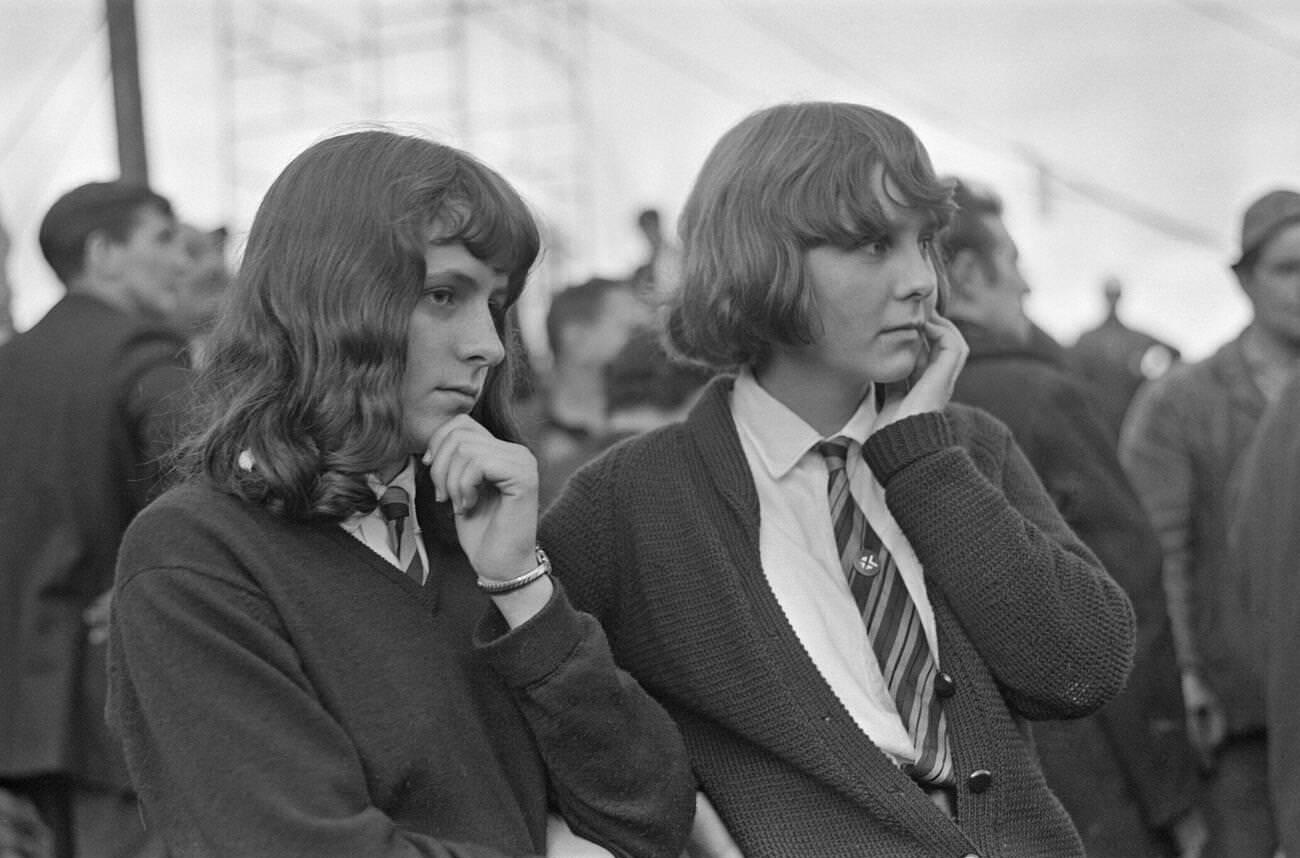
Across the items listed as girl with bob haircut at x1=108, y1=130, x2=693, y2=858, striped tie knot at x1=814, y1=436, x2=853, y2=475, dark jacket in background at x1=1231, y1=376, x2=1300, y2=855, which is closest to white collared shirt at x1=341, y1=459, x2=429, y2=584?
girl with bob haircut at x1=108, y1=130, x2=693, y2=858

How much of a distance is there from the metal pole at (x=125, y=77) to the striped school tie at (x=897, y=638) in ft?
11.1

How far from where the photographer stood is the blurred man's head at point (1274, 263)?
4773mm

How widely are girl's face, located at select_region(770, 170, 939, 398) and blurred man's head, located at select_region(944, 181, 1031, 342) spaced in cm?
157

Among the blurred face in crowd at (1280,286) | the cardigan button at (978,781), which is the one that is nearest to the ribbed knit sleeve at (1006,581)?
the cardigan button at (978,781)

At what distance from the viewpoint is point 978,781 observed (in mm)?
2209

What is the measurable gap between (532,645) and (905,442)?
59 cm

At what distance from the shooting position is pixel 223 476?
79.8 inches

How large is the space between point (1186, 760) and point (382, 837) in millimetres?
2426

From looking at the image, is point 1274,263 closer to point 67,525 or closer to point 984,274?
point 984,274

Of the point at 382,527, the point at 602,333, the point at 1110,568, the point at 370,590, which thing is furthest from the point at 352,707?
the point at 602,333

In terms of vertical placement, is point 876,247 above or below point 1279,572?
above

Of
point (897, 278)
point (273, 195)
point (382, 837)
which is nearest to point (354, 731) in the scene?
point (382, 837)

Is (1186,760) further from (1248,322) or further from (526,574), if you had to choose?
(526,574)

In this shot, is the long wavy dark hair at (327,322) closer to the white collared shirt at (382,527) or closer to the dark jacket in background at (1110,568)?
the white collared shirt at (382,527)
